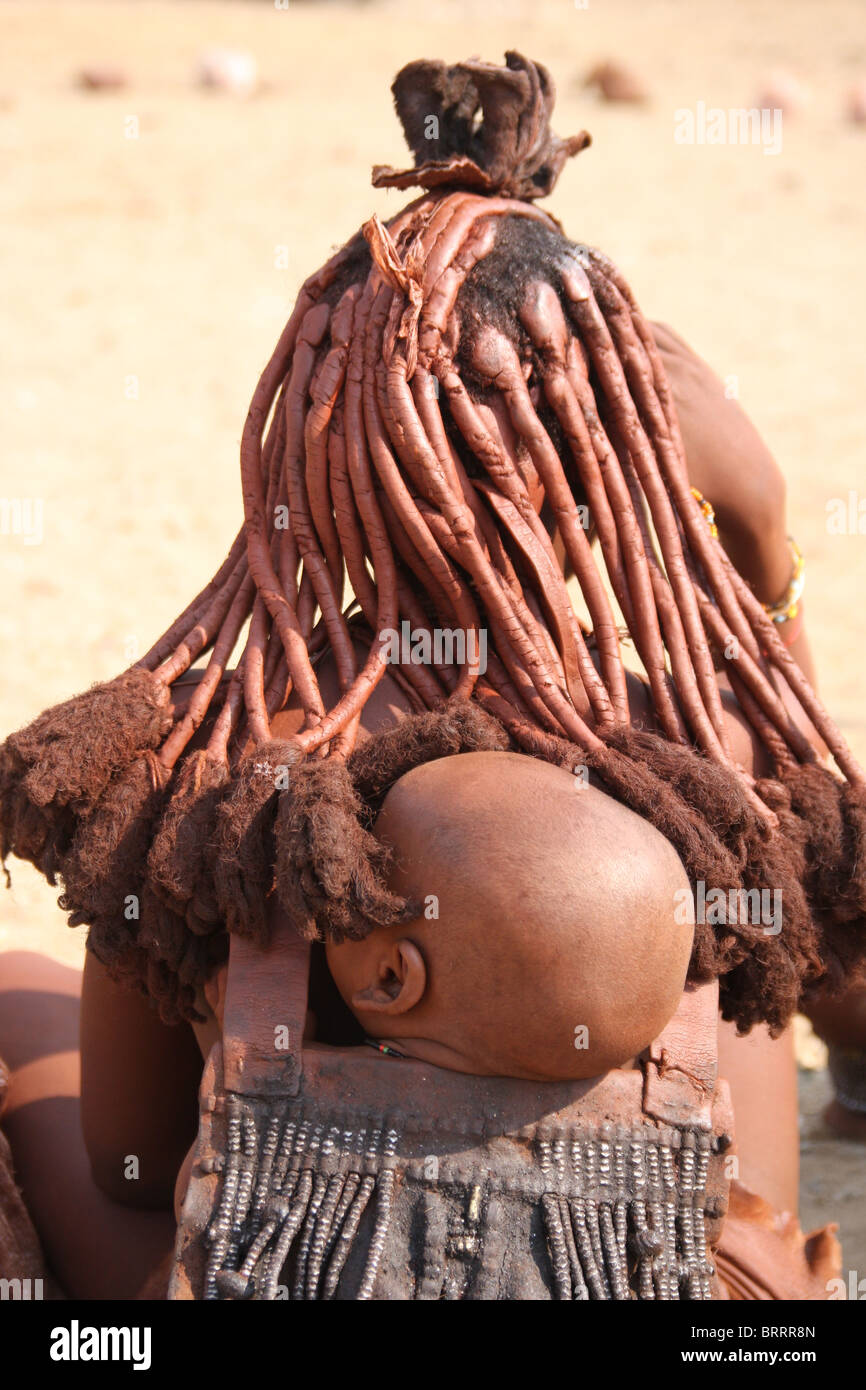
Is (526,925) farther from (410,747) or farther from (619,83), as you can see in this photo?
(619,83)

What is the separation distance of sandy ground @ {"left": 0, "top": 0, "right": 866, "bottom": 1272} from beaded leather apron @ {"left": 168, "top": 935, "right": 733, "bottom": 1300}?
5.19 feet

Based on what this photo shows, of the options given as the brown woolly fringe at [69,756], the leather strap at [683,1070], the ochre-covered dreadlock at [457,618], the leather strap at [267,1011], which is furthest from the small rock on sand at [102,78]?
the leather strap at [683,1070]

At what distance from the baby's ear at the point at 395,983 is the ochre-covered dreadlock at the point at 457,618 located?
0.26 feet

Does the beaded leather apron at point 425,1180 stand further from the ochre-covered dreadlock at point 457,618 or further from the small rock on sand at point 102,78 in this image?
the small rock on sand at point 102,78

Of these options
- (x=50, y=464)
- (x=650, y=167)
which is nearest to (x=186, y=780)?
(x=50, y=464)

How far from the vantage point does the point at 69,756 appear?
1780mm

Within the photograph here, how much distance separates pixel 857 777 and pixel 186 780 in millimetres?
900

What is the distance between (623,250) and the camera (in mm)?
11297

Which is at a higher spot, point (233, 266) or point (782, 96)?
point (782, 96)

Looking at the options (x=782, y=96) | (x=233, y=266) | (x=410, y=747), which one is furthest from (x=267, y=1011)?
(x=782, y=96)

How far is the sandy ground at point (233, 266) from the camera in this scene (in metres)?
6.17

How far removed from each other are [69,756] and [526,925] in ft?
2.09
